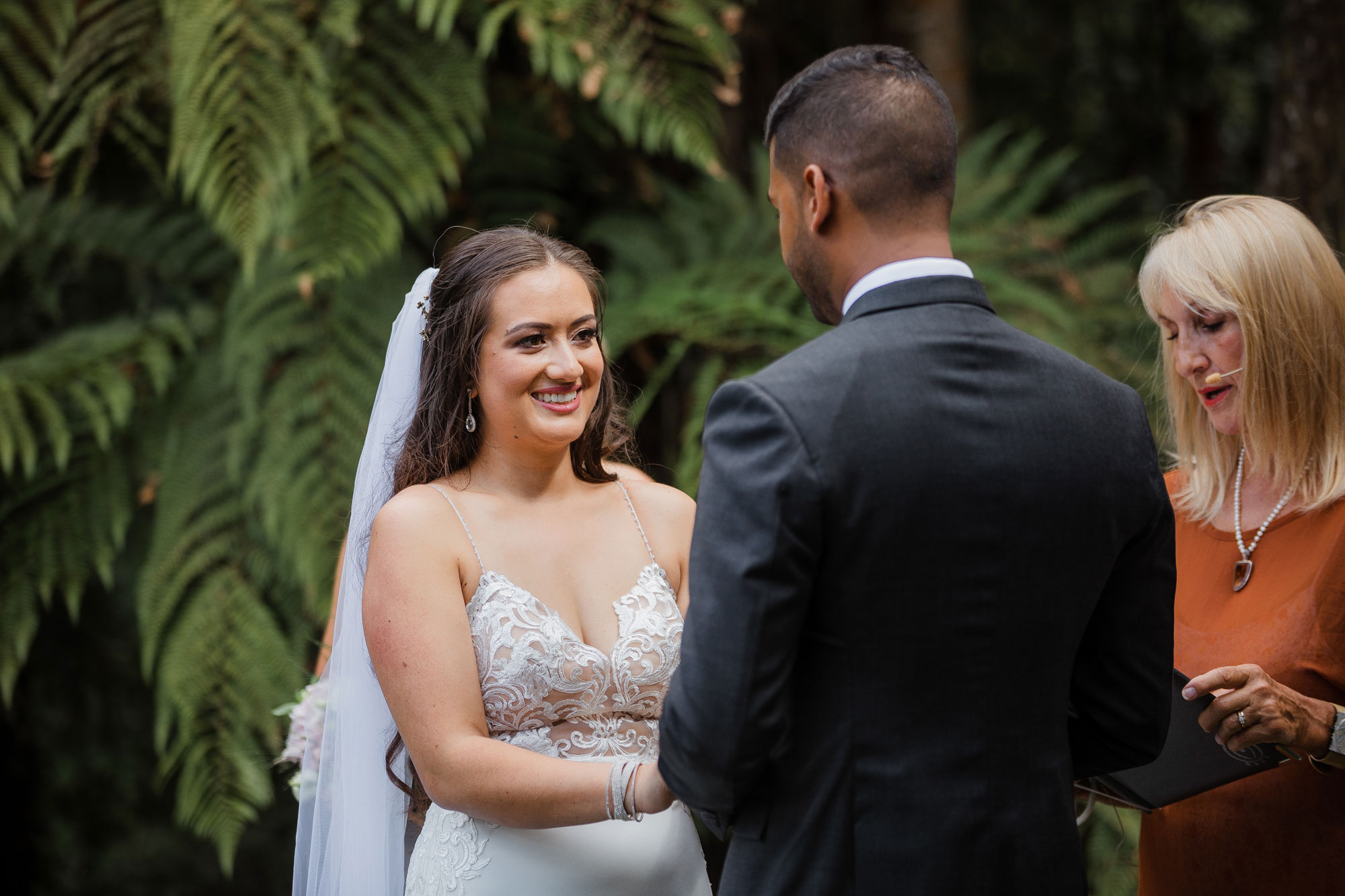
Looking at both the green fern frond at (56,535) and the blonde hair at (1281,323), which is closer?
the blonde hair at (1281,323)

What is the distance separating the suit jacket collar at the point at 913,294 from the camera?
1.34 meters

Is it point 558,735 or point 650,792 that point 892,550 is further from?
point 558,735

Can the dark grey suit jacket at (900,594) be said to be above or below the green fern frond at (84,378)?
below

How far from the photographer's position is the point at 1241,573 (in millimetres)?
1883

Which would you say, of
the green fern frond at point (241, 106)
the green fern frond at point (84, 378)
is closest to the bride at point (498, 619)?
the green fern frond at point (241, 106)

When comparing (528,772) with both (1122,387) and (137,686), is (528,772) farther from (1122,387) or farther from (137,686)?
(137,686)

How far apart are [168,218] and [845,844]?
3.45 m

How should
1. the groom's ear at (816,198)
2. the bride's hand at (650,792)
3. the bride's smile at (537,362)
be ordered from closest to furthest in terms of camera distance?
1. the groom's ear at (816,198)
2. the bride's hand at (650,792)
3. the bride's smile at (537,362)

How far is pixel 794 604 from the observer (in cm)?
126

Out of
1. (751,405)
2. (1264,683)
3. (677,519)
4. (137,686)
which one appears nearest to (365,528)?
(677,519)

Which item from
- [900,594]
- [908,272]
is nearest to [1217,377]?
[908,272]

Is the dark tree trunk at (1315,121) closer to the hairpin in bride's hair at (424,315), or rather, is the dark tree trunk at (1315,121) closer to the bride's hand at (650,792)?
the hairpin in bride's hair at (424,315)

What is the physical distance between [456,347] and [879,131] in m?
0.97

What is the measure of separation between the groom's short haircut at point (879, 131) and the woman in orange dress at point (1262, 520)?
30.7 inches
